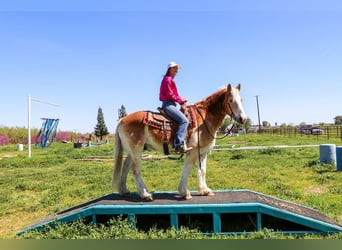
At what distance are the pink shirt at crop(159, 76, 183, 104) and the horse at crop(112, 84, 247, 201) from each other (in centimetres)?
45

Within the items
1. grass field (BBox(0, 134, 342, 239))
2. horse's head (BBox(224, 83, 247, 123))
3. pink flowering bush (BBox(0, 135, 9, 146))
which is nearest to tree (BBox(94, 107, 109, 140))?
pink flowering bush (BBox(0, 135, 9, 146))

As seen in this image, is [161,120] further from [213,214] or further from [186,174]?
[213,214]

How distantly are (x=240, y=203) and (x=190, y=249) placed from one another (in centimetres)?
142

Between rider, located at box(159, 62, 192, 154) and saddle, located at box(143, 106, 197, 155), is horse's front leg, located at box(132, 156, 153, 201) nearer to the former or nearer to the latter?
saddle, located at box(143, 106, 197, 155)

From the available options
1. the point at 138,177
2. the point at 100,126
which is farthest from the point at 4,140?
the point at 138,177

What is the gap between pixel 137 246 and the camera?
3.20 m

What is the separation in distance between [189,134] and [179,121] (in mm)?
312

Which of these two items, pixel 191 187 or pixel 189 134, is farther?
pixel 191 187

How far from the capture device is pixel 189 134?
16.4 ft

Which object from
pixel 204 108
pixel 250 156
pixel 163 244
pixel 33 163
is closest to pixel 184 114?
pixel 204 108

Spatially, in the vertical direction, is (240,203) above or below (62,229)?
above

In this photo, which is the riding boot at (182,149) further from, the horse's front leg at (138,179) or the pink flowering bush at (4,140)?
the pink flowering bush at (4,140)

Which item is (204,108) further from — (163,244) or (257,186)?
(257,186)

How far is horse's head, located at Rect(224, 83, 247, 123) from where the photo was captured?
472cm
